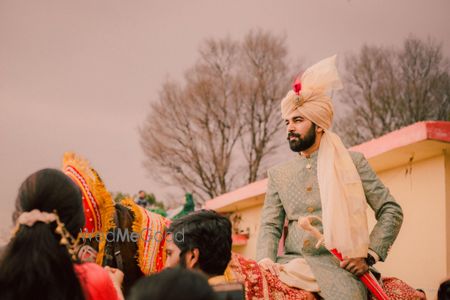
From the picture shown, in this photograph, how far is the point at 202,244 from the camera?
3.00 m

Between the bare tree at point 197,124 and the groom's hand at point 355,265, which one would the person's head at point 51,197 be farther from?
the bare tree at point 197,124

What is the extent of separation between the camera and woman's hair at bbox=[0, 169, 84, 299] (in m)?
2.21

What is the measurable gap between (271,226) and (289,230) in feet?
0.51

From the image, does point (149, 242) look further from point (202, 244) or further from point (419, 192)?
point (419, 192)

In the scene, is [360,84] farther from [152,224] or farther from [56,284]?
[56,284]

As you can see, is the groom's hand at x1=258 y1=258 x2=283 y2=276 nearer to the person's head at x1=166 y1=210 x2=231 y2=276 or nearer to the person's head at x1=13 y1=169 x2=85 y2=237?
the person's head at x1=166 y1=210 x2=231 y2=276

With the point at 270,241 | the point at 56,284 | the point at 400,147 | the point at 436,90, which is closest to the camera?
the point at 56,284

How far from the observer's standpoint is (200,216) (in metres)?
3.12

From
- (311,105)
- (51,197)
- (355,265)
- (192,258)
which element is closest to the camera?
(51,197)

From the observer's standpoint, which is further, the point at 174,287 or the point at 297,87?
the point at 297,87

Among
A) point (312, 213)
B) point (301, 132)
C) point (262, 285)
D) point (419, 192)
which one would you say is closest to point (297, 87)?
point (301, 132)

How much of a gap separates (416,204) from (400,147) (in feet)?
3.66

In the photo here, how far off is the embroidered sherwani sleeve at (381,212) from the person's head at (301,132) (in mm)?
331

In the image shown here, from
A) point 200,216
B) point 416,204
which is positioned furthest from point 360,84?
point 200,216
